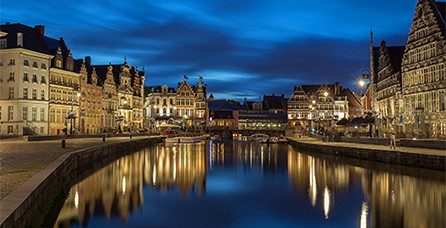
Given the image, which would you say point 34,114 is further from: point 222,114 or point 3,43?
point 222,114

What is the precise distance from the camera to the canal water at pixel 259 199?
14.6 meters

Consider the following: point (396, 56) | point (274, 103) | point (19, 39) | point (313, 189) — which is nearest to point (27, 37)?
point (19, 39)

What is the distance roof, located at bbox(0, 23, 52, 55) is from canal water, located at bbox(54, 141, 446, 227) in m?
42.5

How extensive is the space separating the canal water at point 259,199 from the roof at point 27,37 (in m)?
42.5

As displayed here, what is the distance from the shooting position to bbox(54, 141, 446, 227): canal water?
14625 mm

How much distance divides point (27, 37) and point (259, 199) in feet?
185

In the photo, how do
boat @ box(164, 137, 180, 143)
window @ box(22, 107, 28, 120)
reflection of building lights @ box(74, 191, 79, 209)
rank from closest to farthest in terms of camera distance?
reflection of building lights @ box(74, 191, 79, 209) < window @ box(22, 107, 28, 120) < boat @ box(164, 137, 180, 143)

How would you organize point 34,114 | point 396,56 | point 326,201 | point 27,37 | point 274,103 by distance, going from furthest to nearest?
point 274,103
point 396,56
point 27,37
point 34,114
point 326,201

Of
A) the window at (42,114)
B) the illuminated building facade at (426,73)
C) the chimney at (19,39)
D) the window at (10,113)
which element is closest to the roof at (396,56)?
the illuminated building facade at (426,73)

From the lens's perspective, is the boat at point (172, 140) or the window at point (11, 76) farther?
the boat at point (172, 140)

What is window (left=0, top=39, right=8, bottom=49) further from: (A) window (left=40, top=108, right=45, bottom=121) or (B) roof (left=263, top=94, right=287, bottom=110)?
(B) roof (left=263, top=94, right=287, bottom=110)

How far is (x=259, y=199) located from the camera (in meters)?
19.3

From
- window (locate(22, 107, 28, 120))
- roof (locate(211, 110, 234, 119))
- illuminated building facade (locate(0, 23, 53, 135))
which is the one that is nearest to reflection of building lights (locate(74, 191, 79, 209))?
illuminated building facade (locate(0, 23, 53, 135))

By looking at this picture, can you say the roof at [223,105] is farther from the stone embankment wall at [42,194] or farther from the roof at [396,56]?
the stone embankment wall at [42,194]
